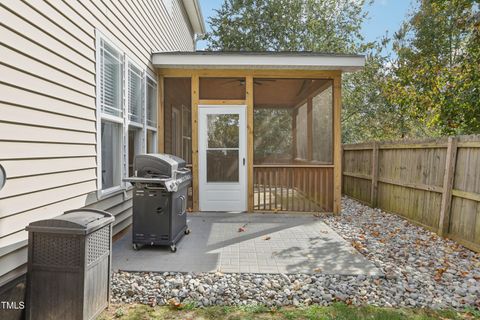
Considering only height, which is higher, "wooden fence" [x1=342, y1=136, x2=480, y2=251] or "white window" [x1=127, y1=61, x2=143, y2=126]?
"white window" [x1=127, y1=61, x2=143, y2=126]

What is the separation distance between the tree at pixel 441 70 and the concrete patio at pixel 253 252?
12.2 feet

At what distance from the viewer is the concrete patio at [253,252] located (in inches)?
140

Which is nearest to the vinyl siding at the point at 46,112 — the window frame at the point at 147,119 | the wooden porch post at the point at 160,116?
the window frame at the point at 147,119

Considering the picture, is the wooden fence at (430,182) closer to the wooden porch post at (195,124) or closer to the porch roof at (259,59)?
the porch roof at (259,59)

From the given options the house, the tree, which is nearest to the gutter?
the house

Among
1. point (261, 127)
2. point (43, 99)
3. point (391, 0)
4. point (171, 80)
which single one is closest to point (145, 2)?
point (171, 80)

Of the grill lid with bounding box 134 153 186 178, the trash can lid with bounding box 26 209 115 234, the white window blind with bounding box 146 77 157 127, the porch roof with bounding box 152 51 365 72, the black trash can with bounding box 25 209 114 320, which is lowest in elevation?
the black trash can with bounding box 25 209 114 320

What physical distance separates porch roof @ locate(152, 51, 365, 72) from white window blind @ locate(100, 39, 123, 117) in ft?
5.12

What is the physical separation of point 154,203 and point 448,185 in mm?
4247

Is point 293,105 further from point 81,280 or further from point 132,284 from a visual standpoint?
point 81,280

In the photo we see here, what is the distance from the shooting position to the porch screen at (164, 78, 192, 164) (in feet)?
20.9

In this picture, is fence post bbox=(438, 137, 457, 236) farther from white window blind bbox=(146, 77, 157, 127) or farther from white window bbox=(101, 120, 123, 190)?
white window blind bbox=(146, 77, 157, 127)

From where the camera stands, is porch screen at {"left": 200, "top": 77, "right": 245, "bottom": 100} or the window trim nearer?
the window trim

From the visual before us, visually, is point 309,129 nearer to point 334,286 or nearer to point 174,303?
point 334,286
